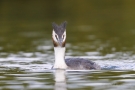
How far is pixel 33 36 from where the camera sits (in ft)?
91.8

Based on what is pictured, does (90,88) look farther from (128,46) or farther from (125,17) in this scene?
(125,17)

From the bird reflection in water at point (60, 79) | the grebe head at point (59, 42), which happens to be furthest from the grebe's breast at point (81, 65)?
the bird reflection in water at point (60, 79)

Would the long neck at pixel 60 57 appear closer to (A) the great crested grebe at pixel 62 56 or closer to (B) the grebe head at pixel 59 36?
(A) the great crested grebe at pixel 62 56

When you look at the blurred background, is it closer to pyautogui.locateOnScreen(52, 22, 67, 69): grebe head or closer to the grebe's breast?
the grebe's breast

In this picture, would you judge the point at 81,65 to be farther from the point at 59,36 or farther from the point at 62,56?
the point at 59,36

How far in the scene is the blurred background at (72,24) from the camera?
24.4m

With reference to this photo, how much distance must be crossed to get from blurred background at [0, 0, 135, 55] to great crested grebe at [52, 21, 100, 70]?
171 inches

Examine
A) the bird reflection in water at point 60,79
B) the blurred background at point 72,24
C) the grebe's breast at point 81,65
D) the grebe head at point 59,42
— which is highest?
the blurred background at point 72,24

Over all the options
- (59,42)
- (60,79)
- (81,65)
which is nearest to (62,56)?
(59,42)

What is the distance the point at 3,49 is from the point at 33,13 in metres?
16.8

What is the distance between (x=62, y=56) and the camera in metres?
17.3

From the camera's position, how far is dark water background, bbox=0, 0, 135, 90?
15.1 m

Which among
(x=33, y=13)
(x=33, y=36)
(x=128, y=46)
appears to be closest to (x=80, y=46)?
(x=128, y=46)

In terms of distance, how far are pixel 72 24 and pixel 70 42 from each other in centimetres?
832
